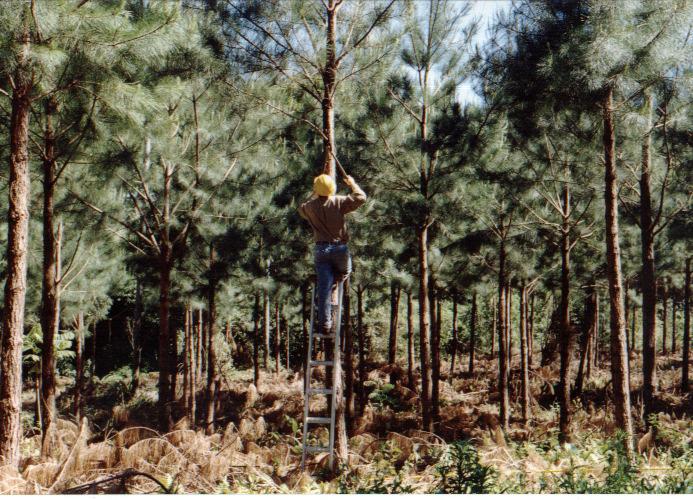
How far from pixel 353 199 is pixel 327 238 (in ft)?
1.88

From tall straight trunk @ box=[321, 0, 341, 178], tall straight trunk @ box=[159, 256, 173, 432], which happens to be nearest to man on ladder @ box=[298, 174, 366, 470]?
tall straight trunk @ box=[321, 0, 341, 178]

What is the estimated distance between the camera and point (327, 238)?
19.1 ft

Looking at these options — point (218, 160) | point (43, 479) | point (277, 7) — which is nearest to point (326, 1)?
point (277, 7)

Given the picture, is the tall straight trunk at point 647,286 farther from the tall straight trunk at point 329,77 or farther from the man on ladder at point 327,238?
the man on ladder at point 327,238

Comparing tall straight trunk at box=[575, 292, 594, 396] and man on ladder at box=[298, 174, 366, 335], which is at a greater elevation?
man on ladder at box=[298, 174, 366, 335]

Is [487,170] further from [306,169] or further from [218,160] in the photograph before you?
[218,160]

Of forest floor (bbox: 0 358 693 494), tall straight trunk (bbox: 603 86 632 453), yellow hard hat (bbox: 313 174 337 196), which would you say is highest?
yellow hard hat (bbox: 313 174 337 196)

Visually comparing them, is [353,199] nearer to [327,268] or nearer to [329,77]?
[327,268]

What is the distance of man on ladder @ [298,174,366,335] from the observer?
5.69m

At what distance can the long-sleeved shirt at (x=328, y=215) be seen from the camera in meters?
5.68

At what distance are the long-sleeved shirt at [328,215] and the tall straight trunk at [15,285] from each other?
3.31 metres

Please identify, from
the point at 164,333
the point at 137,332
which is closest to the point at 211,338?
the point at 164,333

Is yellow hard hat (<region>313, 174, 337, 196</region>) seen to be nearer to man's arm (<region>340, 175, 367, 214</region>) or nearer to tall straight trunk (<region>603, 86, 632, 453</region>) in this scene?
man's arm (<region>340, 175, 367, 214</region>)

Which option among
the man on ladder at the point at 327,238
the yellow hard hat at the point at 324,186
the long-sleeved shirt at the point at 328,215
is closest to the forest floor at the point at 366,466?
the man on ladder at the point at 327,238
